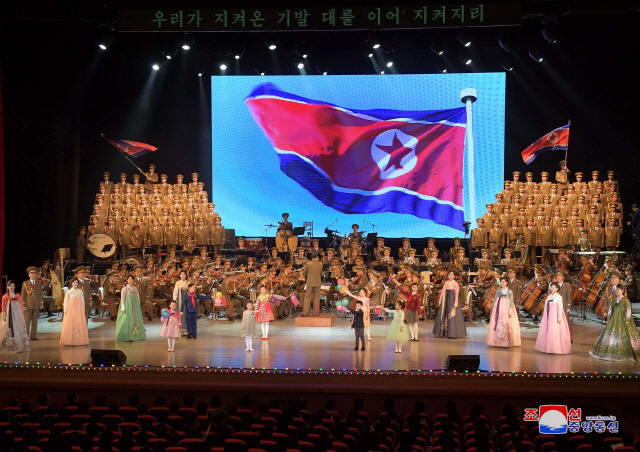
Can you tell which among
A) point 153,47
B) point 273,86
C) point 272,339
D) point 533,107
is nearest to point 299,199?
point 273,86

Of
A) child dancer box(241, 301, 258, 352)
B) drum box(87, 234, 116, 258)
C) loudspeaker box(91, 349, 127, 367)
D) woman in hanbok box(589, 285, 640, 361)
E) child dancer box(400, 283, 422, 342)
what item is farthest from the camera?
drum box(87, 234, 116, 258)

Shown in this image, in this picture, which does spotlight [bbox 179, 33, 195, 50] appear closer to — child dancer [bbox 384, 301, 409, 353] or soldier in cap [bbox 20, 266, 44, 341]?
soldier in cap [bbox 20, 266, 44, 341]

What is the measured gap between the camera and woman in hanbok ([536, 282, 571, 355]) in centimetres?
1371

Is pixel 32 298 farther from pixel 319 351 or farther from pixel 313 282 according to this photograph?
pixel 313 282

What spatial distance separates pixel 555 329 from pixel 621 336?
121 centimetres

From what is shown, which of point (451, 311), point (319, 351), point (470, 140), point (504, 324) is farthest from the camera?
point (470, 140)

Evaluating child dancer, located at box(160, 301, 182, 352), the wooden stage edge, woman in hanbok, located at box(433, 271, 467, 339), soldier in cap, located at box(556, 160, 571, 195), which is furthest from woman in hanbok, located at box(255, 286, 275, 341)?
soldier in cap, located at box(556, 160, 571, 195)

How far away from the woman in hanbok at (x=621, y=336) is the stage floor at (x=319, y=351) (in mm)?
222

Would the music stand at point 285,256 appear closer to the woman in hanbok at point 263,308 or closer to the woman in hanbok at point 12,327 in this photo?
the woman in hanbok at point 263,308

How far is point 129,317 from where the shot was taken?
49.2ft

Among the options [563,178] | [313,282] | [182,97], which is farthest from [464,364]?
[182,97]

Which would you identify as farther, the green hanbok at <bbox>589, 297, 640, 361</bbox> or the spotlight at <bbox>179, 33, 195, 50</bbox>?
the spotlight at <bbox>179, 33, 195, 50</bbox>

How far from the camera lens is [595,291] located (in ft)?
55.9

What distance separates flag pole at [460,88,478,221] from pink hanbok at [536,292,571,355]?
11.2m
